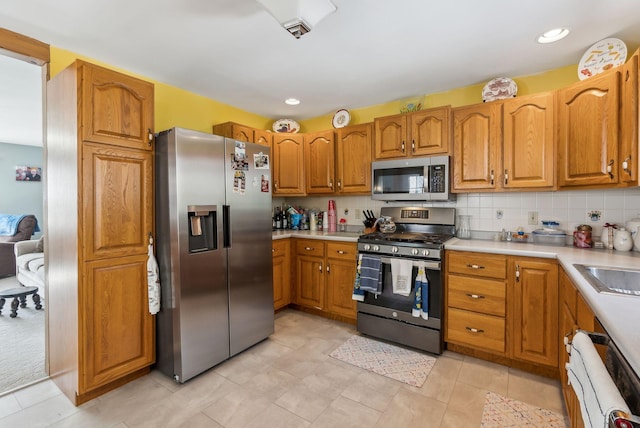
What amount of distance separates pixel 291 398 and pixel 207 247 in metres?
1.24

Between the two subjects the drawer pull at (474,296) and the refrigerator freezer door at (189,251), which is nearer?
the refrigerator freezer door at (189,251)

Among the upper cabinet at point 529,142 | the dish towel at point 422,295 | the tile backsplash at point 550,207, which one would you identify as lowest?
the dish towel at point 422,295

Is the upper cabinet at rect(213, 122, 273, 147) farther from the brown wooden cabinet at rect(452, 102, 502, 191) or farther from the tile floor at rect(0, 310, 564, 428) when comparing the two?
the tile floor at rect(0, 310, 564, 428)

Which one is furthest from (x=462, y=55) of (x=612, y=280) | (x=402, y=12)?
(x=612, y=280)

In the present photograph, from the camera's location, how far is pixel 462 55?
2.38 meters

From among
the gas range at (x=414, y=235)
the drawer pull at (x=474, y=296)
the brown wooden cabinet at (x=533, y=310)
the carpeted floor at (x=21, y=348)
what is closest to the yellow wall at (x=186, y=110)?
the gas range at (x=414, y=235)

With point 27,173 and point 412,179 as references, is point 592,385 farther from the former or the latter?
point 27,173

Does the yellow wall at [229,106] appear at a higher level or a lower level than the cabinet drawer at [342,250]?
higher

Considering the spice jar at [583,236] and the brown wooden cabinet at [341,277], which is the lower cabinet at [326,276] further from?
A: the spice jar at [583,236]

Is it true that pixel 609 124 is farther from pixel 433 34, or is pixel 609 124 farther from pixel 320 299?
pixel 320 299

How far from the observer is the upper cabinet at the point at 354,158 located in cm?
333

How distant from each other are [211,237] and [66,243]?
2.99 feet

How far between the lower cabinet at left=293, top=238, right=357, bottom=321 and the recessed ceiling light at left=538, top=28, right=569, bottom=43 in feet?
7.22

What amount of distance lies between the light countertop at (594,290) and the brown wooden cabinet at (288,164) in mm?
1925
